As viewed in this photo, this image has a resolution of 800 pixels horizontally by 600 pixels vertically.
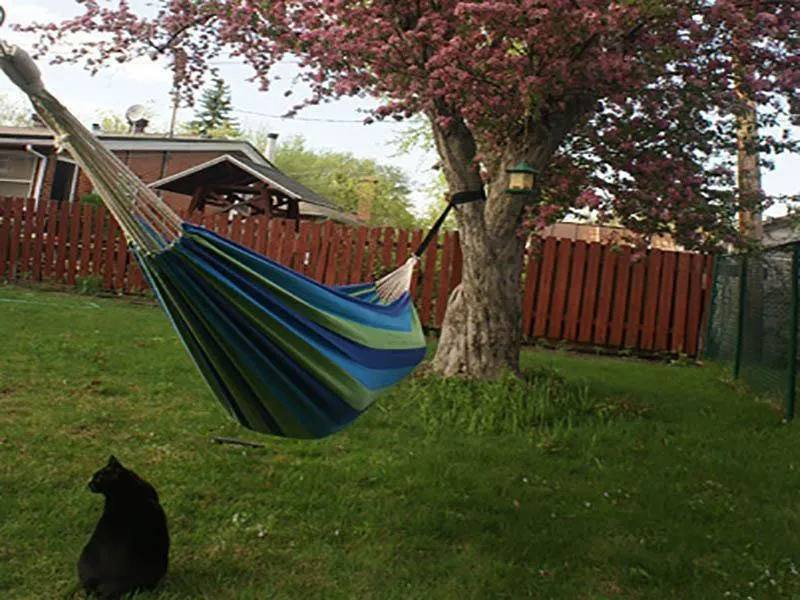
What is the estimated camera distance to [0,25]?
1707 mm

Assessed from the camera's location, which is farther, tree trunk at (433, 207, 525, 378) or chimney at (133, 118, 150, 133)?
chimney at (133, 118, 150, 133)

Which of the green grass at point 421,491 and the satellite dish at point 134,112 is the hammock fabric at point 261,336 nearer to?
the green grass at point 421,491

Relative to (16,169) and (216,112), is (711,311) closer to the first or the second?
(16,169)

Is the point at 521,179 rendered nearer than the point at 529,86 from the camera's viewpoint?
No

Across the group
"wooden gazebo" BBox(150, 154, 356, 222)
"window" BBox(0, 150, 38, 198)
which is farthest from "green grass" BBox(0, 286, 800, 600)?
"window" BBox(0, 150, 38, 198)

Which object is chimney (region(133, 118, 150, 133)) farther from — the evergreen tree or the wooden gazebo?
the evergreen tree

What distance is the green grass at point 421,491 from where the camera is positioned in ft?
7.13

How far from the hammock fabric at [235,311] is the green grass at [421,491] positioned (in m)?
0.58

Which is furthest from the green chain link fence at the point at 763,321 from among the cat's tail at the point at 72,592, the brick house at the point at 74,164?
the brick house at the point at 74,164

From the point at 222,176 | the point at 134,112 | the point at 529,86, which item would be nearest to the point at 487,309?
the point at 529,86

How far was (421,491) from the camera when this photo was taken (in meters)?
2.89

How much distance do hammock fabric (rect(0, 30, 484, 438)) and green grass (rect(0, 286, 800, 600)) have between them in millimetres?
582

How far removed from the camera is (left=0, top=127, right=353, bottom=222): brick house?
43.4 feet

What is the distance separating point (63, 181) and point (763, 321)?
14.1 m
